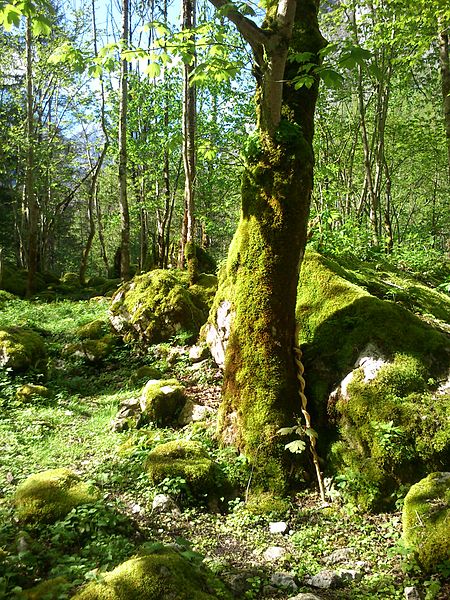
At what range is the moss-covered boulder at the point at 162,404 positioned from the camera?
5988 mm

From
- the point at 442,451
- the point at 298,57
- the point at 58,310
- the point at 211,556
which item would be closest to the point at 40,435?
the point at 211,556

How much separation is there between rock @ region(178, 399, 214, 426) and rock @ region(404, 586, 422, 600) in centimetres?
321

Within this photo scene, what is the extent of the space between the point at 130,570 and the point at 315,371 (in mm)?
3118

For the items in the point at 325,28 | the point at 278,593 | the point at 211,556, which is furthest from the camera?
the point at 325,28

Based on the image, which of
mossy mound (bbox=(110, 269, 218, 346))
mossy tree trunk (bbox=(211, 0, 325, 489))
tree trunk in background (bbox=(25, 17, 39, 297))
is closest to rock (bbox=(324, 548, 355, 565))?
mossy tree trunk (bbox=(211, 0, 325, 489))

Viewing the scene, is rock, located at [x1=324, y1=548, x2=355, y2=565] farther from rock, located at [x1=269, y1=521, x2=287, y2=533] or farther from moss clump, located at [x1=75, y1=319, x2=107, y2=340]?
moss clump, located at [x1=75, y1=319, x2=107, y2=340]

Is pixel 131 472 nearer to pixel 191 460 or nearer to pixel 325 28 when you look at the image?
pixel 191 460

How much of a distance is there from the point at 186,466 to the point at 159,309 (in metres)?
4.83

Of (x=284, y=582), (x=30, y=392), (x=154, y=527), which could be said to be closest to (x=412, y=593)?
(x=284, y=582)

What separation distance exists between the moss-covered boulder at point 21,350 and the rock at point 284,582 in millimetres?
6055

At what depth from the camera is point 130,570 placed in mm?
2363

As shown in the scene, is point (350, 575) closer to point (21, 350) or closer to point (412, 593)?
point (412, 593)

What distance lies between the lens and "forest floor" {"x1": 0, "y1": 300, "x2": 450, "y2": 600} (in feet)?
9.92

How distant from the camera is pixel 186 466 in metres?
4.49
